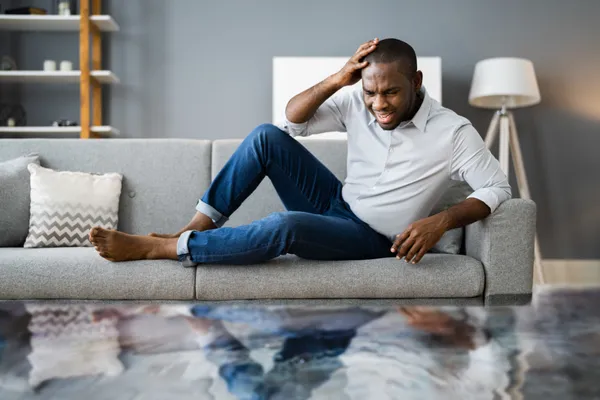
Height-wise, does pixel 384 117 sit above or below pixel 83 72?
below

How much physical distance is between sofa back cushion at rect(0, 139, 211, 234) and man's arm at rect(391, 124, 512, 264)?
99cm

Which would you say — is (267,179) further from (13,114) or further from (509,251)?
(13,114)

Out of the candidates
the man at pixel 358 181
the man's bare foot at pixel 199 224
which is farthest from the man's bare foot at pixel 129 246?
the man's bare foot at pixel 199 224

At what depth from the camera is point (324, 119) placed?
2104 mm

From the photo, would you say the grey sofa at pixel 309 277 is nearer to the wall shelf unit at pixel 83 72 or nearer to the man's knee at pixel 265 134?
the man's knee at pixel 265 134

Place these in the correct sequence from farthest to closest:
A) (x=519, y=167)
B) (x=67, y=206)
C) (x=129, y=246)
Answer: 1. (x=519, y=167)
2. (x=67, y=206)
3. (x=129, y=246)

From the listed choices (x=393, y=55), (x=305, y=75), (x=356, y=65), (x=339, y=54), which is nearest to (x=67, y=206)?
(x=356, y=65)

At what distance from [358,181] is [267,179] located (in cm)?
49

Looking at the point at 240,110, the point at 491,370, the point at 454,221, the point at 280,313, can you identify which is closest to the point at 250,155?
the point at 454,221

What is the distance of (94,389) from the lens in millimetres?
387

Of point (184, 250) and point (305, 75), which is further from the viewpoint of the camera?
point (305, 75)

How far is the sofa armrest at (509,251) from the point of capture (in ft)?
6.23

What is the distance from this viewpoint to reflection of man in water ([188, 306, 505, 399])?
0.40m

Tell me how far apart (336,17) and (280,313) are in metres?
4.03
